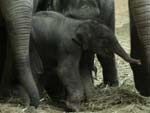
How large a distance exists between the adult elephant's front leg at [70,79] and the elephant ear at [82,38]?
141 millimetres

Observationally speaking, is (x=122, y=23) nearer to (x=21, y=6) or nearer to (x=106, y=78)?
(x=106, y=78)

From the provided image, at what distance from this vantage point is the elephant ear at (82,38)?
231 inches

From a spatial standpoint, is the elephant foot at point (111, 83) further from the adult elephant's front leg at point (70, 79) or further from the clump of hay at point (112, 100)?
the adult elephant's front leg at point (70, 79)

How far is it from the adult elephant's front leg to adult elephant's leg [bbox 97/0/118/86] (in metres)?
1.07

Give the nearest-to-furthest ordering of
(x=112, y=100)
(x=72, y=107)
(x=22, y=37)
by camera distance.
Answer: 1. (x=22, y=37)
2. (x=72, y=107)
3. (x=112, y=100)

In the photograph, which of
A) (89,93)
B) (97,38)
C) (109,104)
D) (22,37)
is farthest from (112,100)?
(22,37)

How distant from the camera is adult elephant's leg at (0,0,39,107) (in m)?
5.36

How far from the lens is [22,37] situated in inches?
212

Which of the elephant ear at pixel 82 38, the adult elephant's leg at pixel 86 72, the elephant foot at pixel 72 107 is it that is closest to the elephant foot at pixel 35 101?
the elephant foot at pixel 72 107

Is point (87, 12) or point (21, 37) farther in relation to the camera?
point (87, 12)

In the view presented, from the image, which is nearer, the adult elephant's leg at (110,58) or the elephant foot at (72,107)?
the elephant foot at (72,107)

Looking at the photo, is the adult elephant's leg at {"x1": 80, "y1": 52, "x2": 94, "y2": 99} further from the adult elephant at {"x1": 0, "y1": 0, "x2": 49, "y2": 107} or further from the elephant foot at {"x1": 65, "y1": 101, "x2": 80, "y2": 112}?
the adult elephant at {"x1": 0, "y1": 0, "x2": 49, "y2": 107}

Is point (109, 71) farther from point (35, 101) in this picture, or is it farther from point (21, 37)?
point (21, 37)

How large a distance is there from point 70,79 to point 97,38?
40 centimetres
